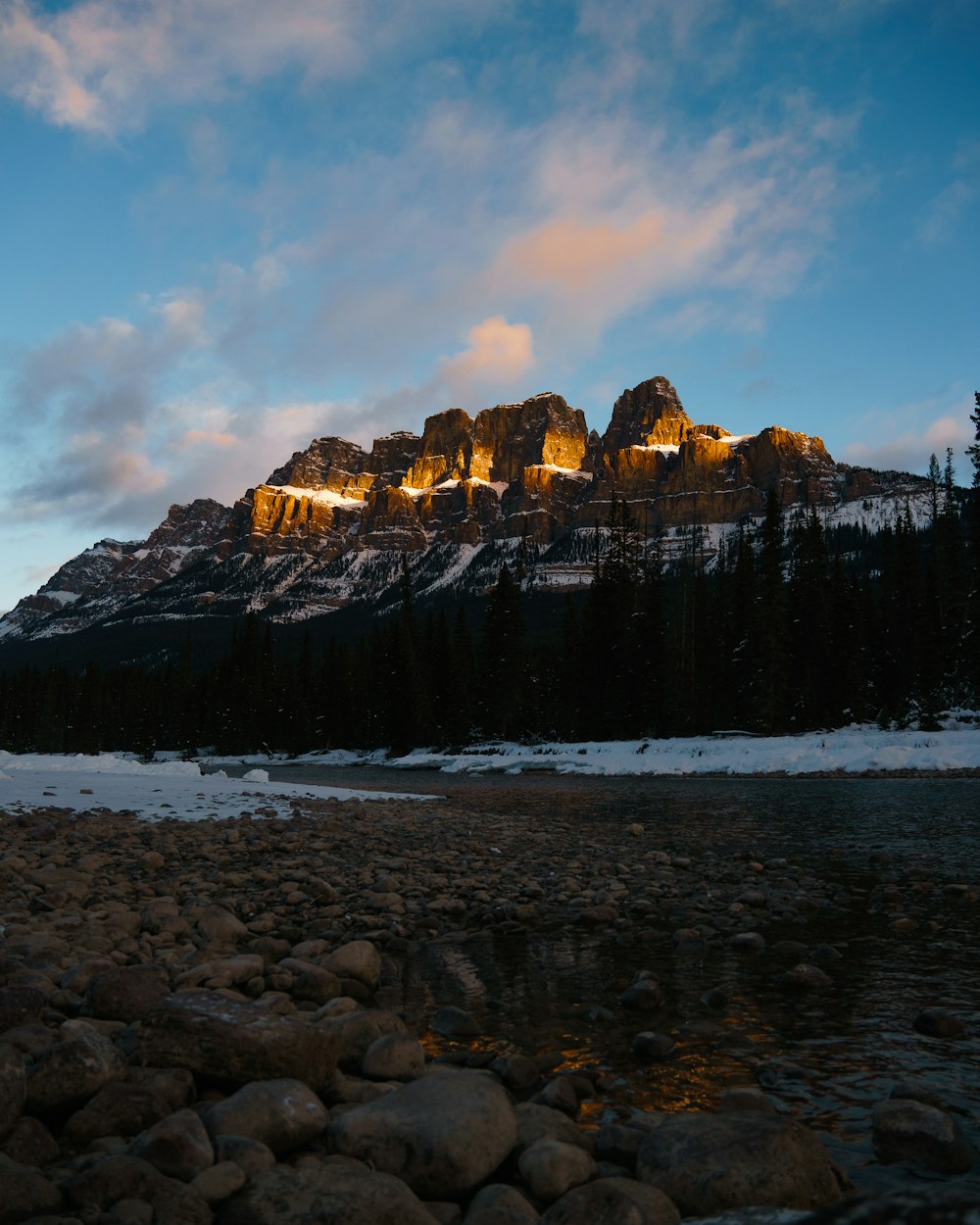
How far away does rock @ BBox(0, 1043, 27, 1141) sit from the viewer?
140 inches

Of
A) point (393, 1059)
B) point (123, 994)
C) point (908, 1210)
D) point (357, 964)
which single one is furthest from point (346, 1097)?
point (908, 1210)

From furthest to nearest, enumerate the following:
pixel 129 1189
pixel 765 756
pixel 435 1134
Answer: pixel 765 756 < pixel 435 1134 < pixel 129 1189

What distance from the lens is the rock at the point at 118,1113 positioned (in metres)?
3.73

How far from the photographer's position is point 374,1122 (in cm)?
372

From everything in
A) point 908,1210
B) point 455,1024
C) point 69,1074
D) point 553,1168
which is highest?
point 908,1210

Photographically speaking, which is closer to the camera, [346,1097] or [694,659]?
[346,1097]

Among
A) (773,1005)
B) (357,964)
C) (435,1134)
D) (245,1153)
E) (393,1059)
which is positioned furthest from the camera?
(357,964)

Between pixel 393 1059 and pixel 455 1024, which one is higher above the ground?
pixel 393 1059

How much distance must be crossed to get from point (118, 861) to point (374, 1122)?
31.4ft

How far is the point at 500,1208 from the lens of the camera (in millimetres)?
3129

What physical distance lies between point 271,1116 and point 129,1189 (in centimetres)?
79

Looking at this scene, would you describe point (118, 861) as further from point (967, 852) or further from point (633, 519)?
point (633, 519)

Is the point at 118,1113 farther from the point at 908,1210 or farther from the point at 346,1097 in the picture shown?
the point at 908,1210

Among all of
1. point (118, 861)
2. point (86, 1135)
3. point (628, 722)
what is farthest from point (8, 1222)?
point (628, 722)
